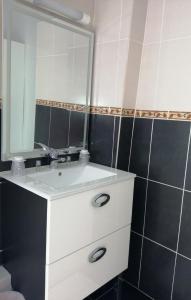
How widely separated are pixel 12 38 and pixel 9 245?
3.37ft

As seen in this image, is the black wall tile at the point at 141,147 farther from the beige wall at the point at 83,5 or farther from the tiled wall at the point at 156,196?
the beige wall at the point at 83,5

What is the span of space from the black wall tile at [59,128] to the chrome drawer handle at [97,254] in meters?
0.63

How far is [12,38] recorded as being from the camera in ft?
4.03

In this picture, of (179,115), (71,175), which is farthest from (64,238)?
(179,115)

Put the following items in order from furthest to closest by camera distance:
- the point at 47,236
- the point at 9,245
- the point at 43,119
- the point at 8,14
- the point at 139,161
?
the point at 139,161, the point at 43,119, the point at 9,245, the point at 8,14, the point at 47,236

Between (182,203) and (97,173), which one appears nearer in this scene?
(182,203)

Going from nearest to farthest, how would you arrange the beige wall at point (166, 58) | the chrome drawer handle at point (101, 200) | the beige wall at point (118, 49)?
the chrome drawer handle at point (101, 200) < the beige wall at point (166, 58) < the beige wall at point (118, 49)

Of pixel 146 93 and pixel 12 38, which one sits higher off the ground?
pixel 12 38

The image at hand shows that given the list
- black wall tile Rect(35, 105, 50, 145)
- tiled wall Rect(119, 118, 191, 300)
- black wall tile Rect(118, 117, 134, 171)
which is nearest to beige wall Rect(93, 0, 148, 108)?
black wall tile Rect(118, 117, 134, 171)

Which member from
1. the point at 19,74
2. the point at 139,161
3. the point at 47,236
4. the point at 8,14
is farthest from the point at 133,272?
the point at 8,14

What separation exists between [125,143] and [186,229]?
579 mm

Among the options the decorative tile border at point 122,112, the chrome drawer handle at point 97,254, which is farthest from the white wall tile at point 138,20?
the chrome drawer handle at point 97,254

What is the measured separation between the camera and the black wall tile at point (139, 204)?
154 cm

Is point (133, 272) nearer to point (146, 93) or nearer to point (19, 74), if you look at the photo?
point (146, 93)
